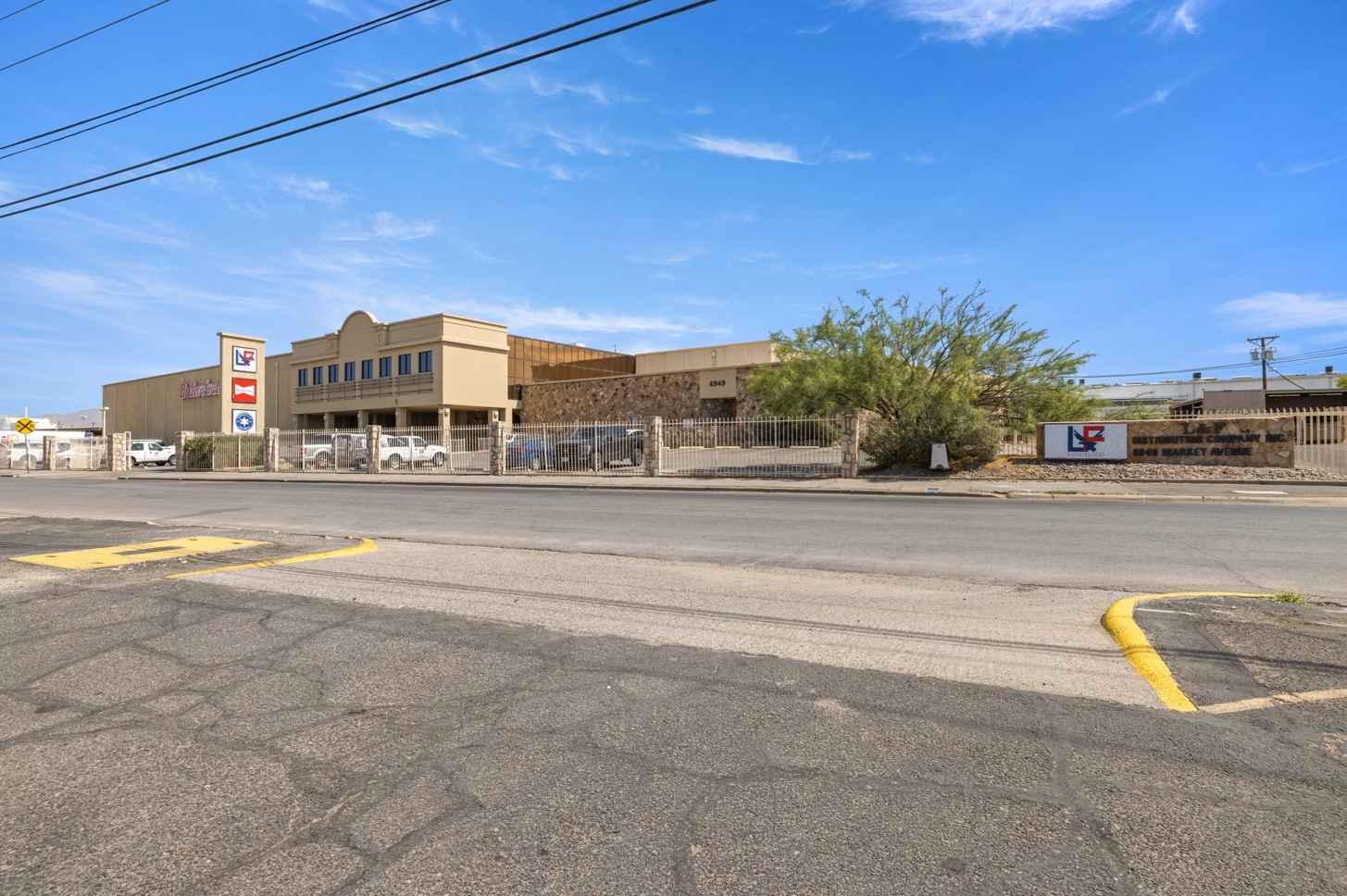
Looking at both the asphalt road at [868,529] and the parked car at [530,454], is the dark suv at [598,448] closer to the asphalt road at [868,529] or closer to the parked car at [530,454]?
the parked car at [530,454]

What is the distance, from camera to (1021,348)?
2536 centimetres

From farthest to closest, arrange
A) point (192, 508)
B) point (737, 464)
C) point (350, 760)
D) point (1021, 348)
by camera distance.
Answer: point (737, 464)
point (1021, 348)
point (192, 508)
point (350, 760)

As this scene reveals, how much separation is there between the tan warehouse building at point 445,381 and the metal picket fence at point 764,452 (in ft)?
66.9

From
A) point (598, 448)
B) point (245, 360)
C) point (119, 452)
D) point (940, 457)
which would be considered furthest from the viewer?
point (119, 452)

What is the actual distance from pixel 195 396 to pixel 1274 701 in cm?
7120

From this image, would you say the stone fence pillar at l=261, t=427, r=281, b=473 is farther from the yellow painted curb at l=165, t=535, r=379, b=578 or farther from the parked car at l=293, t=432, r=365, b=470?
the yellow painted curb at l=165, t=535, r=379, b=578

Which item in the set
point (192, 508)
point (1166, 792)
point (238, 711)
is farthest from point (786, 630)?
point (192, 508)

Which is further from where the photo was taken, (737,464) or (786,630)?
(737,464)

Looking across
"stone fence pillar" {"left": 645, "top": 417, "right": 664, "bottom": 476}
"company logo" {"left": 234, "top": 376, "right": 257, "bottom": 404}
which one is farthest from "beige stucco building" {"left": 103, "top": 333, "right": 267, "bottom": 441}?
"stone fence pillar" {"left": 645, "top": 417, "right": 664, "bottom": 476}

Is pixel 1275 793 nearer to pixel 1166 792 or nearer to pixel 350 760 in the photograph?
pixel 1166 792

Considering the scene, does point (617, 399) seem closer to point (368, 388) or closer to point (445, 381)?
point (445, 381)

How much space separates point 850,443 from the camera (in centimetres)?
2508

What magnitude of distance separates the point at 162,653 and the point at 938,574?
7281 mm

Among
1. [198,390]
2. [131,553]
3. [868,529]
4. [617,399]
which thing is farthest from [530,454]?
[198,390]
